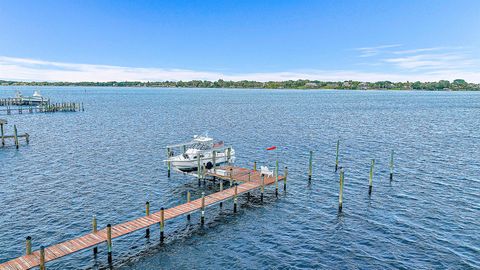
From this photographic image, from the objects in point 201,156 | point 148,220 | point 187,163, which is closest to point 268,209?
point 148,220

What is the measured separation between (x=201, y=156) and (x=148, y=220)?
16.4 meters

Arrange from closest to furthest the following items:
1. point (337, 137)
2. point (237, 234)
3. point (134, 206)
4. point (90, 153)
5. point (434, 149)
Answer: point (237, 234) → point (134, 206) → point (90, 153) → point (434, 149) → point (337, 137)

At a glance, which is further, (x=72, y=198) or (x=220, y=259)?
(x=72, y=198)

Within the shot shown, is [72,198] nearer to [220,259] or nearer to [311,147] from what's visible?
[220,259]

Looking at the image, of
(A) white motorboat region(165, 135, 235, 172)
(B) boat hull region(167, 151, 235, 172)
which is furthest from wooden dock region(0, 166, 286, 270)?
(A) white motorboat region(165, 135, 235, 172)

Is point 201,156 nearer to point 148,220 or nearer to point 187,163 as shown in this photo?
point 187,163

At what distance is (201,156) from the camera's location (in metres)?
43.3

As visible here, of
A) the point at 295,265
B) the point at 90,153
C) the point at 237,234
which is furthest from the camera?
the point at 90,153

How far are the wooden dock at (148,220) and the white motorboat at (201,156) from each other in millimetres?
2175

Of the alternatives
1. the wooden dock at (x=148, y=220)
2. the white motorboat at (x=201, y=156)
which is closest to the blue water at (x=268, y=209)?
the wooden dock at (x=148, y=220)

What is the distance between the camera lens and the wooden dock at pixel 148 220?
70.2ft

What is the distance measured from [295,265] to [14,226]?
22178mm

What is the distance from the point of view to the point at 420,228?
30172 mm

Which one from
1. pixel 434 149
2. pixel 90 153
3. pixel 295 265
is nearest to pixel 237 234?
pixel 295 265
